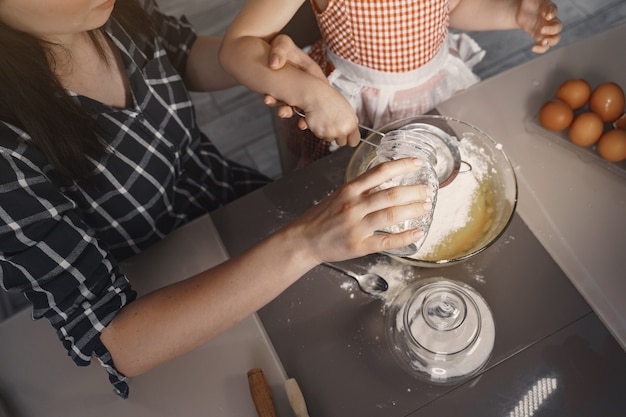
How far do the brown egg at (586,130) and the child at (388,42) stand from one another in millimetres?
170

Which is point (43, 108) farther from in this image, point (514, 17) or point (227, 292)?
point (514, 17)

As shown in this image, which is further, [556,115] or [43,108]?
[556,115]

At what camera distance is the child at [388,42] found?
3.55ft

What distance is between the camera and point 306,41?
1.39 metres

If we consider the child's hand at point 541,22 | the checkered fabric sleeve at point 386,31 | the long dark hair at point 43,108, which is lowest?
the child's hand at point 541,22

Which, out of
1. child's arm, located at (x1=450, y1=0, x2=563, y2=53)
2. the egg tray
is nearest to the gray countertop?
the egg tray

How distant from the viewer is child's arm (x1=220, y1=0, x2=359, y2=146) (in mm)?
976

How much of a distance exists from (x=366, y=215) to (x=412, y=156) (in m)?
0.16

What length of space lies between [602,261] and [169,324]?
0.73 meters

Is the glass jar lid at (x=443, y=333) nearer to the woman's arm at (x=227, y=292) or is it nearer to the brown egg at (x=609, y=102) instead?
the woman's arm at (x=227, y=292)

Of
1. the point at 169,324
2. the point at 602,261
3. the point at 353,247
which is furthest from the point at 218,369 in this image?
the point at 602,261

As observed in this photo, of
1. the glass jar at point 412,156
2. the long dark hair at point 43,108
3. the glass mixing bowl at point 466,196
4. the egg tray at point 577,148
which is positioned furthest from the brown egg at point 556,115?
the long dark hair at point 43,108

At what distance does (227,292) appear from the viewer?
0.87 meters

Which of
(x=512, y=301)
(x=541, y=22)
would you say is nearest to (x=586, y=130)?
(x=541, y=22)
